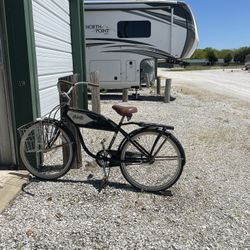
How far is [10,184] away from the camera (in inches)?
166

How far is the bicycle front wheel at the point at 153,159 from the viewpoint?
13.8 feet

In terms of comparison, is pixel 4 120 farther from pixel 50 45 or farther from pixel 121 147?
pixel 50 45

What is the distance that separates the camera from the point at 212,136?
753 centimetres

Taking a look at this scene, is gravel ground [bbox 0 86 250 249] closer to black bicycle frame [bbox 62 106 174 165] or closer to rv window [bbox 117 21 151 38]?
black bicycle frame [bbox 62 106 174 165]

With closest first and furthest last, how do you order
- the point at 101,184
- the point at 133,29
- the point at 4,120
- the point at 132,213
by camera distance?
the point at 132,213
the point at 101,184
the point at 4,120
the point at 133,29

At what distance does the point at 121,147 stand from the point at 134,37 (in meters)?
10.0

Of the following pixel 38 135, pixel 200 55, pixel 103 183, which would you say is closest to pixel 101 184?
pixel 103 183

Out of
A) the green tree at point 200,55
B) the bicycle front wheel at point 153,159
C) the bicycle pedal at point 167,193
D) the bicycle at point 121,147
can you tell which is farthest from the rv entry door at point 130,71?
the green tree at point 200,55

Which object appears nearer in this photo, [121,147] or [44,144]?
[121,147]

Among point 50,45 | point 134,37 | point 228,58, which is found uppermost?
point 134,37

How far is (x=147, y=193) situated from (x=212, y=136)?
3669 millimetres

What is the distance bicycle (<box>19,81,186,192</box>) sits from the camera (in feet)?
13.9

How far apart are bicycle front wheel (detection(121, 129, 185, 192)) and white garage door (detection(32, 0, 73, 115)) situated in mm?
2141

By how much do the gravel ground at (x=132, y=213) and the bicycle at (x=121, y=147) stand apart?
0.21 meters
